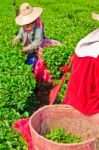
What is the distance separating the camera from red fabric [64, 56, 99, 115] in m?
5.79

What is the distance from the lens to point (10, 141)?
605 centimetres

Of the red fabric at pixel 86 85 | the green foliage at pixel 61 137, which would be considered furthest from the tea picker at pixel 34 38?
the green foliage at pixel 61 137

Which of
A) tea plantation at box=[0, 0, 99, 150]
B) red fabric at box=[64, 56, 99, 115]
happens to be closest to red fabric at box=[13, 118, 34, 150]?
tea plantation at box=[0, 0, 99, 150]

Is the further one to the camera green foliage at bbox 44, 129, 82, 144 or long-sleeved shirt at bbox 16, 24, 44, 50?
long-sleeved shirt at bbox 16, 24, 44, 50

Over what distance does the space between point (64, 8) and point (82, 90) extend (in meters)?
16.7

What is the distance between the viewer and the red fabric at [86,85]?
5.79m

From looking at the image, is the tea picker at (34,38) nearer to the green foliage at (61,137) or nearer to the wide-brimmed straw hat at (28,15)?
the wide-brimmed straw hat at (28,15)

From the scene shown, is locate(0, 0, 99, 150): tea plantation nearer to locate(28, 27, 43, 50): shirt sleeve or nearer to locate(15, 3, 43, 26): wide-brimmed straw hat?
locate(28, 27, 43, 50): shirt sleeve

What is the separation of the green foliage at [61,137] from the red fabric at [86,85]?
0.34m

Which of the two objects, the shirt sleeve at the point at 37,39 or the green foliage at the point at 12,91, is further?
the shirt sleeve at the point at 37,39

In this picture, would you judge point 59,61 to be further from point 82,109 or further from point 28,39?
point 82,109

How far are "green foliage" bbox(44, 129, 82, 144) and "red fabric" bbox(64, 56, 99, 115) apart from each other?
0.34 meters

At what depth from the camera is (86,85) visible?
5.87m

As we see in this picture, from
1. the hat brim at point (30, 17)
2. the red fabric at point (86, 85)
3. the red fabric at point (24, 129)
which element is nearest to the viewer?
the red fabric at point (86, 85)
